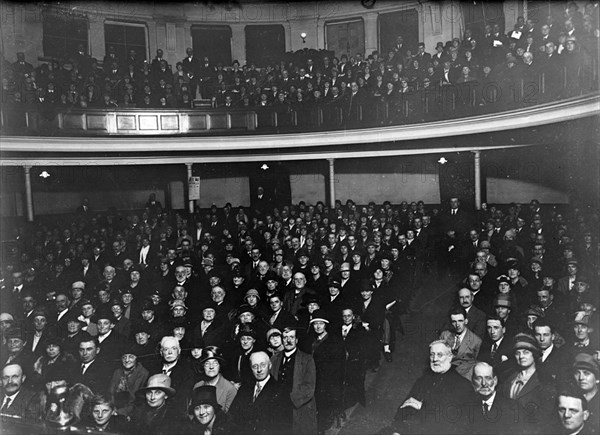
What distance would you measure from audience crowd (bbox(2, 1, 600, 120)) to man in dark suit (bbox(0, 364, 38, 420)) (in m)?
5.13

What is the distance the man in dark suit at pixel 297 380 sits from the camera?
4.25 m

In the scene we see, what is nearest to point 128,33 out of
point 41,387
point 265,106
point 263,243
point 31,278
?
point 265,106

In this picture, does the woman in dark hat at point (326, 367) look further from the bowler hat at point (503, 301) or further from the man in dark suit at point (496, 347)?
the bowler hat at point (503, 301)

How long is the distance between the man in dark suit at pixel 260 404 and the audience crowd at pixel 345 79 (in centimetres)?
477

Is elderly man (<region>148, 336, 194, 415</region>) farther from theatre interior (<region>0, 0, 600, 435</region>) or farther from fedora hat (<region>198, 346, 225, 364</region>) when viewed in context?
theatre interior (<region>0, 0, 600, 435</region>)

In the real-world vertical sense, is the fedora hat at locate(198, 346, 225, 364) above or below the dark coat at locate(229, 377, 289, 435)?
above

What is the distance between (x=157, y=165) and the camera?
38.1 ft

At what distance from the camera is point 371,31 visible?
1051 centimetres

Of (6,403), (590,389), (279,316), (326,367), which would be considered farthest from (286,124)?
(590,389)

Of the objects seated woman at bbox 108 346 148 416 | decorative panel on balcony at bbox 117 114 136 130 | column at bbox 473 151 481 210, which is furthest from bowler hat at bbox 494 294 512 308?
decorative panel on balcony at bbox 117 114 136 130

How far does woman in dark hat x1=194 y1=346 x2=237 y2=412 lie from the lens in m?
4.26

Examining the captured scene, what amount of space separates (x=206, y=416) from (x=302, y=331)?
133cm

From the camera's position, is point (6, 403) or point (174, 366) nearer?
point (6, 403)

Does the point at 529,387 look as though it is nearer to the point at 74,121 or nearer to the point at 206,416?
the point at 206,416
